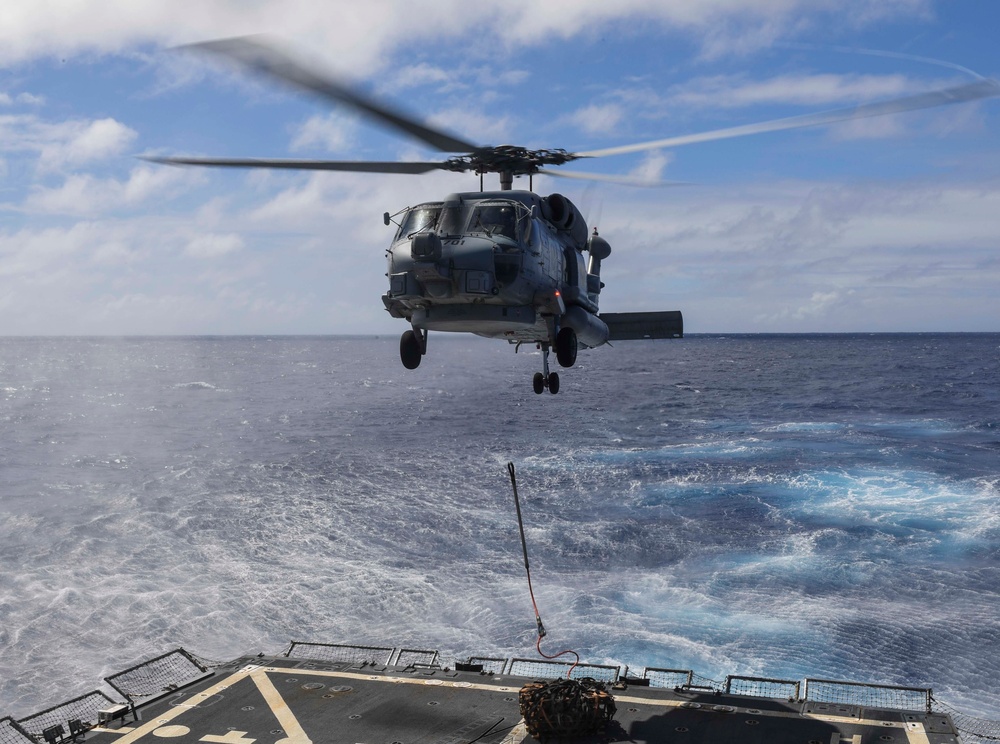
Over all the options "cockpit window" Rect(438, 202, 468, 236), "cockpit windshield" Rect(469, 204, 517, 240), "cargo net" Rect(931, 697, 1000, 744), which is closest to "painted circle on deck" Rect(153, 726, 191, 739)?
"cockpit window" Rect(438, 202, 468, 236)

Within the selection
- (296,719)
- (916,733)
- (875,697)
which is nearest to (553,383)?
(296,719)

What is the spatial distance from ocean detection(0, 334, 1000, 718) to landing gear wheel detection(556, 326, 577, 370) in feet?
62.0

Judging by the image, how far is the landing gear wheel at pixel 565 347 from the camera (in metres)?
18.1

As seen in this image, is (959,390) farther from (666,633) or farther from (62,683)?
(62,683)

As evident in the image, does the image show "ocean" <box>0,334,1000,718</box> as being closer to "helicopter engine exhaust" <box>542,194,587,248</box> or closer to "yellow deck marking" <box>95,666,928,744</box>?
"yellow deck marking" <box>95,666,928,744</box>

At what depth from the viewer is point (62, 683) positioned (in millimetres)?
33250

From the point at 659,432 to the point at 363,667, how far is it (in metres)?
54.9

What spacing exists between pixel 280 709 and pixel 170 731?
2.52m

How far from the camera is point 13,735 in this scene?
26.1 metres

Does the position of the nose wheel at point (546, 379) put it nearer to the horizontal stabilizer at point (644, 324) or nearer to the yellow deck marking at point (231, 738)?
the horizontal stabilizer at point (644, 324)

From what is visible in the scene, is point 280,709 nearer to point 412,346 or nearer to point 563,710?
point 563,710

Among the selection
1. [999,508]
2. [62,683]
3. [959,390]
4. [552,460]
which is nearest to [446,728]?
[62,683]

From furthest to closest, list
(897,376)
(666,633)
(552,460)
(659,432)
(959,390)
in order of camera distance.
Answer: (897,376) < (959,390) < (659,432) < (552,460) < (666,633)

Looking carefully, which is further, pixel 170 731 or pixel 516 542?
pixel 516 542
